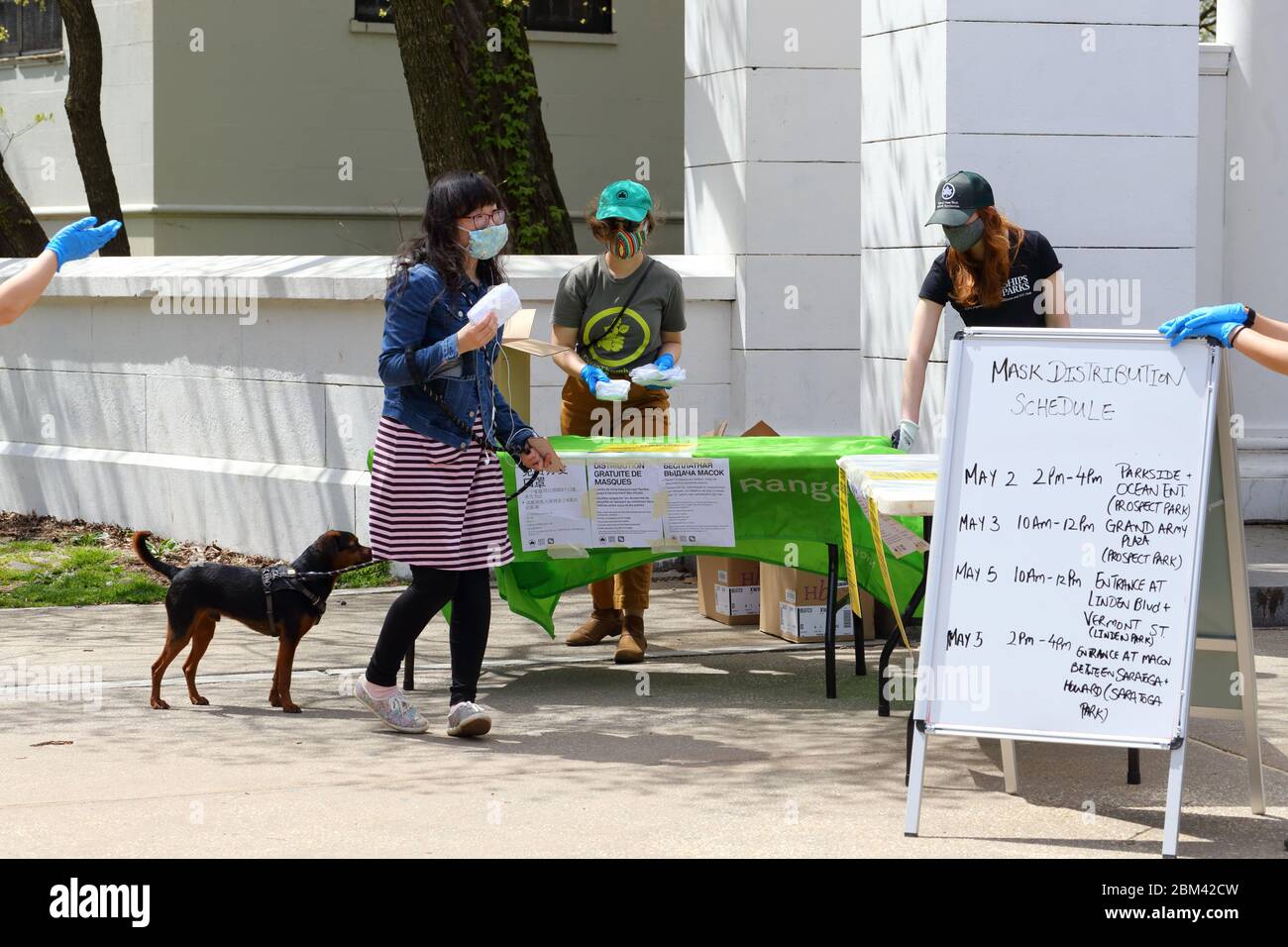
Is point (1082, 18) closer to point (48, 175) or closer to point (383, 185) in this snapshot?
point (383, 185)

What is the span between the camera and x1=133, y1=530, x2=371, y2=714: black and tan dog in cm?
678

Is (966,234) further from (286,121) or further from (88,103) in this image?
(286,121)

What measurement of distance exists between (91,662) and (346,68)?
42.0 ft

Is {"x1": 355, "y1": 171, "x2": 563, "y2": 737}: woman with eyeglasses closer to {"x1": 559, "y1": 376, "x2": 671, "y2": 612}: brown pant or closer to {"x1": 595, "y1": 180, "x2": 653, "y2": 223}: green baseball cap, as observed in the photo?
{"x1": 595, "y1": 180, "x2": 653, "y2": 223}: green baseball cap

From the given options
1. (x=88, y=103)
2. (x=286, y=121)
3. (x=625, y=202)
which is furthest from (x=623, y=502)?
(x=286, y=121)

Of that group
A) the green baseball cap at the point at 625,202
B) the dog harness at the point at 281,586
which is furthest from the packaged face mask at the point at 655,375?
the dog harness at the point at 281,586

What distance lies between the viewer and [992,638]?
202 inches

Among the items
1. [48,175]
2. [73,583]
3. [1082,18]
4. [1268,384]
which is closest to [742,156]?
[1082,18]

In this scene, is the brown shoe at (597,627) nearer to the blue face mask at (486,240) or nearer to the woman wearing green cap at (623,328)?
the woman wearing green cap at (623,328)

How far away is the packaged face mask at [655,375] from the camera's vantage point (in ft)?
24.3

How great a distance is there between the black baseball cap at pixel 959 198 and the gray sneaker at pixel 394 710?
100.0 inches

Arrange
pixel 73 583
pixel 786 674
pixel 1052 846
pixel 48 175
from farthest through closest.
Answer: pixel 48 175 → pixel 73 583 → pixel 786 674 → pixel 1052 846

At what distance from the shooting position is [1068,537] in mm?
5141

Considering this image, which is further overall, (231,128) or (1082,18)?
(231,128)
